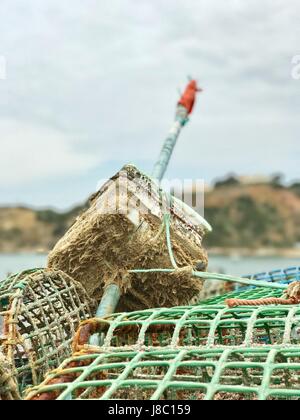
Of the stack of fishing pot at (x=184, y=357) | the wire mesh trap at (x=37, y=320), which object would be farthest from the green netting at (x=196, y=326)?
the wire mesh trap at (x=37, y=320)

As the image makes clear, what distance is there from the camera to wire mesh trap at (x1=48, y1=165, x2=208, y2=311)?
12.3ft

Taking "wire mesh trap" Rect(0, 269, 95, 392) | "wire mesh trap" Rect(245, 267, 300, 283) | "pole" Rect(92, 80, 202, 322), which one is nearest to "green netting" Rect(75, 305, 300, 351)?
"wire mesh trap" Rect(0, 269, 95, 392)

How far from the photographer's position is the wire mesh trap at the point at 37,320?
2971 millimetres

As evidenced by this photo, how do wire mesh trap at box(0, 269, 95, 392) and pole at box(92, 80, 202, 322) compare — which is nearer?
wire mesh trap at box(0, 269, 95, 392)

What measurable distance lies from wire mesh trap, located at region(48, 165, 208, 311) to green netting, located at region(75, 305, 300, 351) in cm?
45

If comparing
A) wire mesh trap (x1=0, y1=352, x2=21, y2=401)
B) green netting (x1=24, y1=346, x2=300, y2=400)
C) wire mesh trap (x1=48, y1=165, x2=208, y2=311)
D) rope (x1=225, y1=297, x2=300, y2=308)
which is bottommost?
wire mesh trap (x1=0, y1=352, x2=21, y2=401)

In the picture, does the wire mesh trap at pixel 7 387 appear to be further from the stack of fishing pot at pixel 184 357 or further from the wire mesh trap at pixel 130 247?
the wire mesh trap at pixel 130 247

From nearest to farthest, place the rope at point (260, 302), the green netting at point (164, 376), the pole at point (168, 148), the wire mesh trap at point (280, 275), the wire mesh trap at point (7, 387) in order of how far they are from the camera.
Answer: the green netting at point (164, 376), the wire mesh trap at point (7, 387), the rope at point (260, 302), the pole at point (168, 148), the wire mesh trap at point (280, 275)

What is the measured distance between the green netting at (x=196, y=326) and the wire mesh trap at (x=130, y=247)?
0.45 m

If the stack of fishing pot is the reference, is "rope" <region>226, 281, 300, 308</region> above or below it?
above

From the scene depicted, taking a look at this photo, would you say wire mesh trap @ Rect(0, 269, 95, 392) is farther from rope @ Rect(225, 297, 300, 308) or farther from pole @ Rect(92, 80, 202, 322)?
rope @ Rect(225, 297, 300, 308)

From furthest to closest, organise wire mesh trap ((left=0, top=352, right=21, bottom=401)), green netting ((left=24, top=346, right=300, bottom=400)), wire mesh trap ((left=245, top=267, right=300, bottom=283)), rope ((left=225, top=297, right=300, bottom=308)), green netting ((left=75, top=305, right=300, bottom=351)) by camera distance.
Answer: wire mesh trap ((left=245, top=267, right=300, bottom=283)), rope ((left=225, top=297, right=300, bottom=308)), green netting ((left=75, top=305, right=300, bottom=351)), wire mesh trap ((left=0, top=352, right=21, bottom=401)), green netting ((left=24, top=346, right=300, bottom=400))

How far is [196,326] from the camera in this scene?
3324 millimetres
